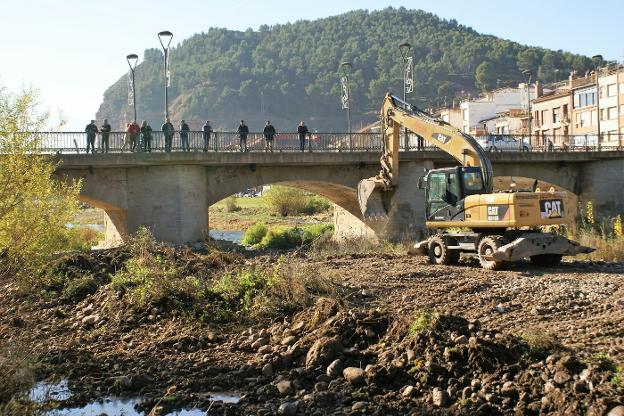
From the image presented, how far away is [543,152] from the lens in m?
37.8

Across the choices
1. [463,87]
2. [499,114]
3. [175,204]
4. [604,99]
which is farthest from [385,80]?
[175,204]

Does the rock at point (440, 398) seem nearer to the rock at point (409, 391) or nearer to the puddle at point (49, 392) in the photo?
the rock at point (409, 391)

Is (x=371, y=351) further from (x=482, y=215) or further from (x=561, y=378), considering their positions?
(x=482, y=215)

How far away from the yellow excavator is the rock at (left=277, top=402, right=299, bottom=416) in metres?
8.60

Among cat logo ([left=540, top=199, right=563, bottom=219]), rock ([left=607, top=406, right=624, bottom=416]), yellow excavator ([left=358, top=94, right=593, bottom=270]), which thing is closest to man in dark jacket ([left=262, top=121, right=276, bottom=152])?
yellow excavator ([left=358, top=94, right=593, bottom=270])

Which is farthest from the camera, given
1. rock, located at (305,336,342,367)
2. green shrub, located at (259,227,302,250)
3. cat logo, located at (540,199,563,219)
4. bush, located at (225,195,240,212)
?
bush, located at (225,195,240,212)

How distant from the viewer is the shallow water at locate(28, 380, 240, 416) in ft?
33.3

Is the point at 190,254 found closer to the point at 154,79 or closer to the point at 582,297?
the point at 582,297

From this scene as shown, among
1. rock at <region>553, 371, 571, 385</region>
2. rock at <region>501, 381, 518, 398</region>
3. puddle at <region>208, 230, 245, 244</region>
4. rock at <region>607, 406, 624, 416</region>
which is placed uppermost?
rock at <region>553, 371, 571, 385</region>

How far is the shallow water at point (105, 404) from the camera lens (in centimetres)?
1014

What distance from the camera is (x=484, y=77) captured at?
14900 centimetres

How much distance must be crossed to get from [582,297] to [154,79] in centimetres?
18029

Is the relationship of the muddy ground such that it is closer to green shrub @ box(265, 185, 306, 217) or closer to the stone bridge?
the stone bridge

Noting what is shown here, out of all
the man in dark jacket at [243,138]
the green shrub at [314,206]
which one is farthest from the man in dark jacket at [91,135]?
the green shrub at [314,206]
